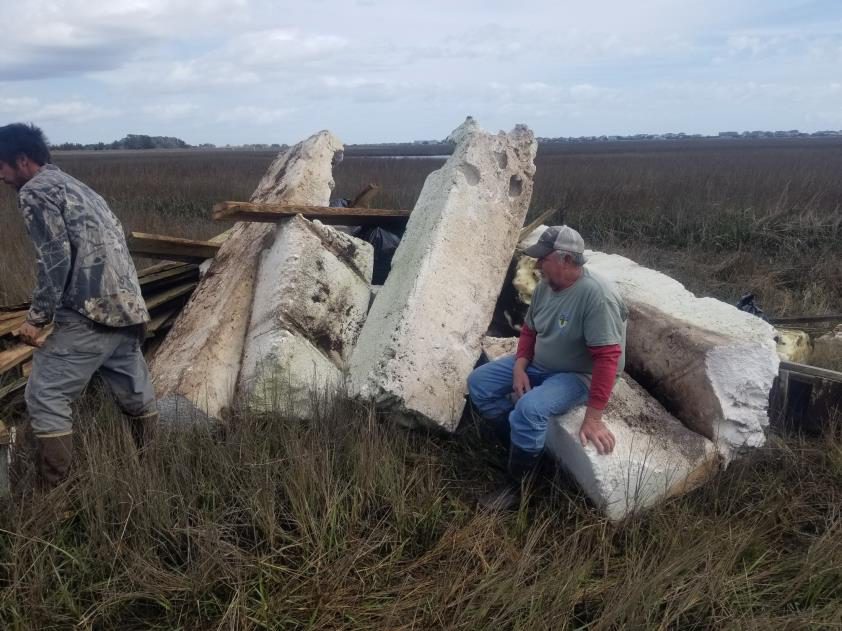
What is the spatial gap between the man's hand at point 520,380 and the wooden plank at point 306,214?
1.85 meters

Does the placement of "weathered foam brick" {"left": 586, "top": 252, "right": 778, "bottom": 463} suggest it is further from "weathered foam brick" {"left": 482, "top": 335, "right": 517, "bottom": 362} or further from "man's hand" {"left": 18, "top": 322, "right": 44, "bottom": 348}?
"man's hand" {"left": 18, "top": 322, "right": 44, "bottom": 348}

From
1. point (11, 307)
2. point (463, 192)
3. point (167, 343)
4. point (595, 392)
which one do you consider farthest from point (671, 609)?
point (11, 307)

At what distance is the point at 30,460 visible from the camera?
3.15m

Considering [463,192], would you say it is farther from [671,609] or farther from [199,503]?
[671,609]

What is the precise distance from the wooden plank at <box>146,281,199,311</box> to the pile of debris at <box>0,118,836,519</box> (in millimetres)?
16

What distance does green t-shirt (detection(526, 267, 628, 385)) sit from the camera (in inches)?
118

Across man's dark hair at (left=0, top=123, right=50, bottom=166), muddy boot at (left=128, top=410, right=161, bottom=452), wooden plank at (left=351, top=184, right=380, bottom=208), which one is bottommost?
muddy boot at (left=128, top=410, right=161, bottom=452)

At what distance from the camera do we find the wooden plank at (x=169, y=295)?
473 cm

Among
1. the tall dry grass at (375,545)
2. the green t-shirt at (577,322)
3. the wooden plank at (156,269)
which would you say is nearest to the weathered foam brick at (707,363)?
the tall dry grass at (375,545)

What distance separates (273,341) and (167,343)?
108 centimetres

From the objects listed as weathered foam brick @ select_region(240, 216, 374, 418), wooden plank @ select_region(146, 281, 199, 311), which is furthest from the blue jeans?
Answer: wooden plank @ select_region(146, 281, 199, 311)

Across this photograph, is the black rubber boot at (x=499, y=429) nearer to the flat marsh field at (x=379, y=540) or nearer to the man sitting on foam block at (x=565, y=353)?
the flat marsh field at (x=379, y=540)

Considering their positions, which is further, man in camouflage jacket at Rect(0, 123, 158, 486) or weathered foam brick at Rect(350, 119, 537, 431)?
weathered foam brick at Rect(350, 119, 537, 431)

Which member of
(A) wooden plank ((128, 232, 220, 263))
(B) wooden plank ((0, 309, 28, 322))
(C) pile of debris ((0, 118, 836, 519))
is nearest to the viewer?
(C) pile of debris ((0, 118, 836, 519))
